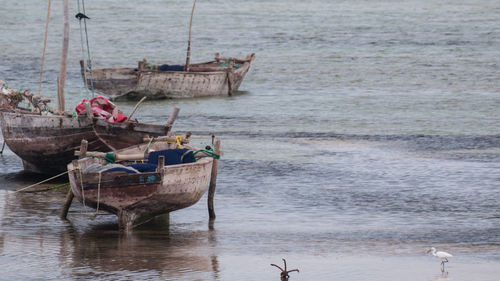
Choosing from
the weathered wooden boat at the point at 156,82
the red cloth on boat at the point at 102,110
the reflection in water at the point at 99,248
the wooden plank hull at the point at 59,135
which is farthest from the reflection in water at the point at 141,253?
the weathered wooden boat at the point at 156,82

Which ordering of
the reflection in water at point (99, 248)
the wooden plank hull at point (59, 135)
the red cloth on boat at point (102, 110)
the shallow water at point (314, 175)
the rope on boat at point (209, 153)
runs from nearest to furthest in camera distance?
1. the reflection in water at point (99, 248)
2. the shallow water at point (314, 175)
3. the rope on boat at point (209, 153)
4. the wooden plank hull at point (59, 135)
5. the red cloth on boat at point (102, 110)

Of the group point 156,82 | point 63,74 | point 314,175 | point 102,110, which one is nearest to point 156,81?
point 156,82

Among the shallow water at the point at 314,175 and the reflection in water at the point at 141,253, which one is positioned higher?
the shallow water at the point at 314,175

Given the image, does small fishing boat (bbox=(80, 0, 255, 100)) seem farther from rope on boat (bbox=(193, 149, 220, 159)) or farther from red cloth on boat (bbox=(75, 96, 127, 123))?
rope on boat (bbox=(193, 149, 220, 159))

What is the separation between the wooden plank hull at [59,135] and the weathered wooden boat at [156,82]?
14855 mm

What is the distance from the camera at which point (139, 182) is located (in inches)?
581

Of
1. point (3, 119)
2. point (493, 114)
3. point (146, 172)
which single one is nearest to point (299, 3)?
point (493, 114)

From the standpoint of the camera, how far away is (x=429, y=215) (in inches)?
687

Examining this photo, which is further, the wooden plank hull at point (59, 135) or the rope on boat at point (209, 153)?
the wooden plank hull at point (59, 135)

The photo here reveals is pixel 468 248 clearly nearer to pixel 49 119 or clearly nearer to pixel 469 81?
pixel 49 119

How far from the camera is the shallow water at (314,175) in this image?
1370 centimetres

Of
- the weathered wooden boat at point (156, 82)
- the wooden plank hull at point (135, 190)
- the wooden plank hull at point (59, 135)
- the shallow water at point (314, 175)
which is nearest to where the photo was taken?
the shallow water at point (314, 175)

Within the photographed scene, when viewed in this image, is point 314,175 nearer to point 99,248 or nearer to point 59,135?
point 59,135

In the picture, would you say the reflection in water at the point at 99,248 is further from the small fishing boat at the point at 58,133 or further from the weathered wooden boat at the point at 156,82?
the weathered wooden boat at the point at 156,82
